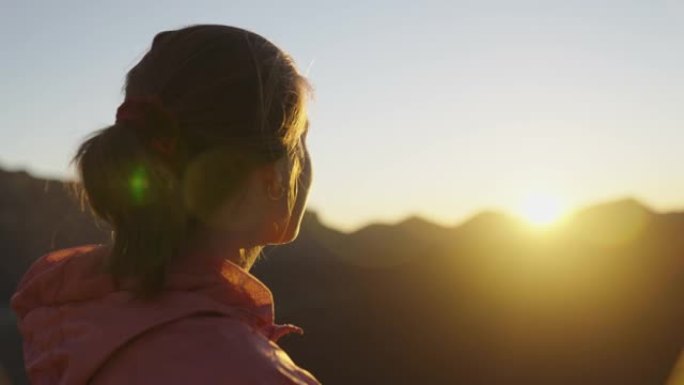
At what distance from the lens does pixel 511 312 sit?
846 cm

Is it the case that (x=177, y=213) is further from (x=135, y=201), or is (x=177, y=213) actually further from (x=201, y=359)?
(x=201, y=359)

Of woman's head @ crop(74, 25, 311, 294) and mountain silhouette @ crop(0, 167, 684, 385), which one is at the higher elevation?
woman's head @ crop(74, 25, 311, 294)

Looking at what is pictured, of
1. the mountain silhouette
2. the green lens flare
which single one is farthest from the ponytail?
the mountain silhouette

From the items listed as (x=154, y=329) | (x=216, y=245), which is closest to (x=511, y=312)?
(x=216, y=245)

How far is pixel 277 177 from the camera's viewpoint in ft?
5.24

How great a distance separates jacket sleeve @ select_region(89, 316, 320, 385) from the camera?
1.27 metres

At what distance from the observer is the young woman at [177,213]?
4.50ft

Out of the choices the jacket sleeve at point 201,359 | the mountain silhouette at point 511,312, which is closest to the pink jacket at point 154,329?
the jacket sleeve at point 201,359

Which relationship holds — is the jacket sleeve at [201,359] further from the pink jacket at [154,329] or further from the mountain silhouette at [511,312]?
the mountain silhouette at [511,312]

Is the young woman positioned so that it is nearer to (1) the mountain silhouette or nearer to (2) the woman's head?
(2) the woman's head

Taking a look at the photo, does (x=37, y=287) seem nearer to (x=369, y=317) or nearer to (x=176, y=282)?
(x=176, y=282)

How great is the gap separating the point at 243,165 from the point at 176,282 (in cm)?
23

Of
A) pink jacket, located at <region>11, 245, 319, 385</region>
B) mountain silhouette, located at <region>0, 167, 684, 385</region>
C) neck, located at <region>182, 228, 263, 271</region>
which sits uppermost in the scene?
neck, located at <region>182, 228, 263, 271</region>

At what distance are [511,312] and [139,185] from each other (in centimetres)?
726
